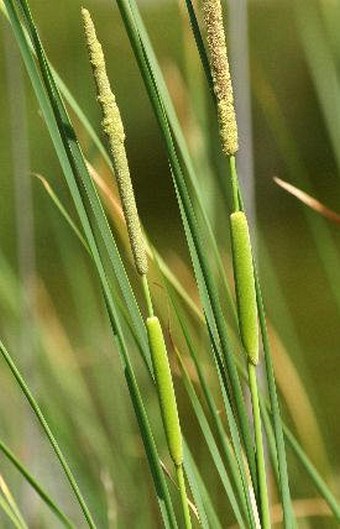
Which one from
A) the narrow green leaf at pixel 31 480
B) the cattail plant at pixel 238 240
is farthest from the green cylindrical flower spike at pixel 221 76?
the narrow green leaf at pixel 31 480

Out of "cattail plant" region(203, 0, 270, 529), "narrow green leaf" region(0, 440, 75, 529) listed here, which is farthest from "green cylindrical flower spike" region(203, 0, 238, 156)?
"narrow green leaf" region(0, 440, 75, 529)

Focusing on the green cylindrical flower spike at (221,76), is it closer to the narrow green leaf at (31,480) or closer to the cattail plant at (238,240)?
the cattail plant at (238,240)

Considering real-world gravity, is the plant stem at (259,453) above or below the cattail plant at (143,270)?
below
